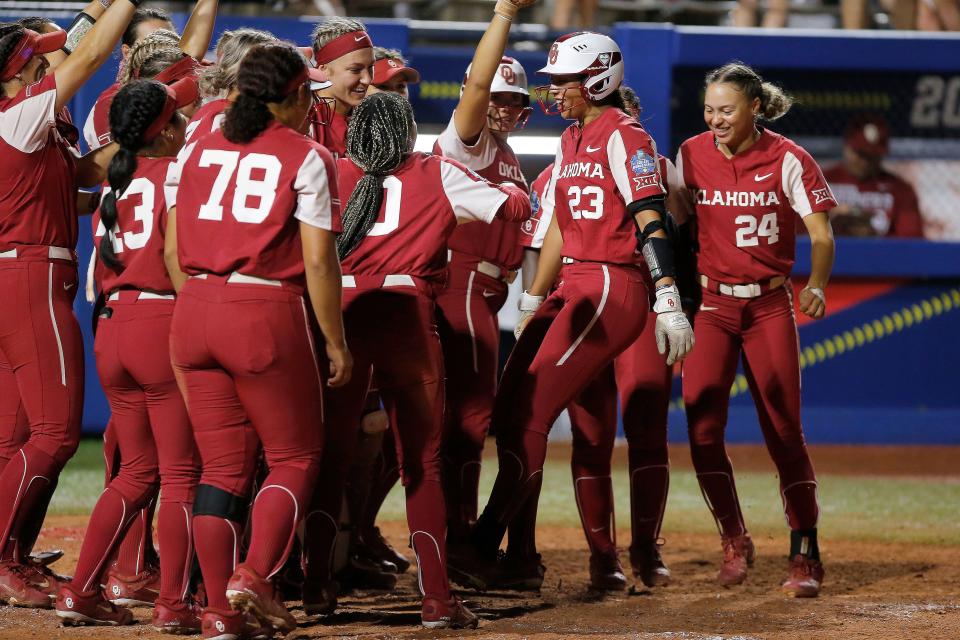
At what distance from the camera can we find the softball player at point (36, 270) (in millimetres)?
5039

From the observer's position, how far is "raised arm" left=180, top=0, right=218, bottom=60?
5.87 m

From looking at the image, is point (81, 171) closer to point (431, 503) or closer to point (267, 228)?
point (267, 228)

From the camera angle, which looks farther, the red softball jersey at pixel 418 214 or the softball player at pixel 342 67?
the softball player at pixel 342 67

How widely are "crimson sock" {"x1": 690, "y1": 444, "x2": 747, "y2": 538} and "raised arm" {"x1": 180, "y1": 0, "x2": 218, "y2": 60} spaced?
9.50 feet

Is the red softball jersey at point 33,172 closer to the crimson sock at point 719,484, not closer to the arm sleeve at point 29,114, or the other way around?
the arm sleeve at point 29,114

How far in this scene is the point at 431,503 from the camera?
478cm

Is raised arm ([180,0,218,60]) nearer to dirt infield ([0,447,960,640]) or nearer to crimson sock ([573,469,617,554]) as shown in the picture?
dirt infield ([0,447,960,640])

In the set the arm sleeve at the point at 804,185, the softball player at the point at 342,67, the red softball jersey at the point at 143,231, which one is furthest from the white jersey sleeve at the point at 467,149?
the red softball jersey at the point at 143,231

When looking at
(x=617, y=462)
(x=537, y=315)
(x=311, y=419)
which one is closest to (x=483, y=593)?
(x=537, y=315)

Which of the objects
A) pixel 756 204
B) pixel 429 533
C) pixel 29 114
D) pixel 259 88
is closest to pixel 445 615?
pixel 429 533

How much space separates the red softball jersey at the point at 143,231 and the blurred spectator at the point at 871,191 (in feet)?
26.4

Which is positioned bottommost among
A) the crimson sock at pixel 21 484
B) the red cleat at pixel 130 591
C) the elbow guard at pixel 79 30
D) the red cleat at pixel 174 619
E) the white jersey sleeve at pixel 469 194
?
the red cleat at pixel 130 591

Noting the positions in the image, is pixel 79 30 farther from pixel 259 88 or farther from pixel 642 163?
pixel 642 163

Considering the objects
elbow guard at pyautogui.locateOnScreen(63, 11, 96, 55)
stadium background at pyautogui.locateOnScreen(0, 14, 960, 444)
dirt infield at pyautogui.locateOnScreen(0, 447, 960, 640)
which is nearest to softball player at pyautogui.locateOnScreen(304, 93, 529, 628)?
dirt infield at pyautogui.locateOnScreen(0, 447, 960, 640)
